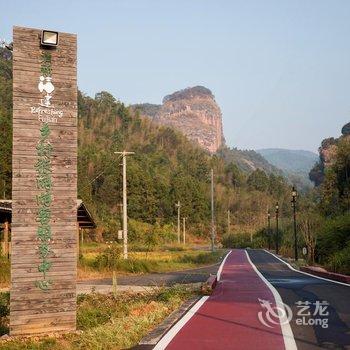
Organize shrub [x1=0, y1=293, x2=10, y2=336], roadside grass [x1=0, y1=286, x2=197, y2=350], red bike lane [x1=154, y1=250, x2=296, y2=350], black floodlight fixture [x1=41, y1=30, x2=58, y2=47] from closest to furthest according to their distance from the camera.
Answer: red bike lane [x1=154, y1=250, x2=296, y2=350] < roadside grass [x1=0, y1=286, x2=197, y2=350] < black floodlight fixture [x1=41, y1=30, x2=58, y2=47] < shrub [x1=0, y1=293, x2=10, y2=336]

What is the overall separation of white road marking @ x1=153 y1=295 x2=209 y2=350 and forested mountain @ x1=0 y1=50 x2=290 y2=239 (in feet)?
134

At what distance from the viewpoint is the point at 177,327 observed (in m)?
8.99

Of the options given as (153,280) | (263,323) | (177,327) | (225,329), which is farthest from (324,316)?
(153,280)

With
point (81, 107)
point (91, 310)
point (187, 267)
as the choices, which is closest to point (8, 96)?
point (81, 107)

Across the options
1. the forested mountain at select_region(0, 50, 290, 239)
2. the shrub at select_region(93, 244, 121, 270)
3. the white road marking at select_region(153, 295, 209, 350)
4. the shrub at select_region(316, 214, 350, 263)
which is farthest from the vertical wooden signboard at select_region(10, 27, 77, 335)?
the forested mountain at select_region(0, 50, 290, 239)

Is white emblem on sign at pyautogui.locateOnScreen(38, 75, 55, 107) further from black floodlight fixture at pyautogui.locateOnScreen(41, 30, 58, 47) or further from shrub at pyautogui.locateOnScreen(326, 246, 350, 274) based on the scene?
shrub at pyautogui.locateOnScreen(326, 246, 350, 274)

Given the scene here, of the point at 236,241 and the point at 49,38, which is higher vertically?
the point at 49,38

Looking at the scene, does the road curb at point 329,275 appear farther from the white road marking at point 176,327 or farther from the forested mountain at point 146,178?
Answer: the forested mountain at point 146,178

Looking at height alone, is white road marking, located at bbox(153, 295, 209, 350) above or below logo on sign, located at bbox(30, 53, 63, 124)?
below

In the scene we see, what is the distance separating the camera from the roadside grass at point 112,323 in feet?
26.6

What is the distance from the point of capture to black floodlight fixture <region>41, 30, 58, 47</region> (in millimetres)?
9742

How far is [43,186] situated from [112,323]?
2939 millimetres

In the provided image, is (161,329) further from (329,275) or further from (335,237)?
(335,237)

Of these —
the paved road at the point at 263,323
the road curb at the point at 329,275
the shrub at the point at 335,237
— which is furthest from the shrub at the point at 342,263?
the paved road at the point at 263,323
